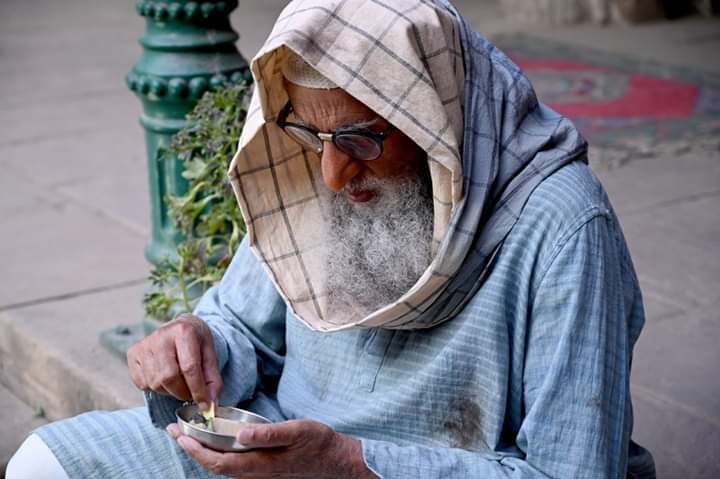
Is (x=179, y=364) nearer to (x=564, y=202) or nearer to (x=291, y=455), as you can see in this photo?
(x=291, y=455)

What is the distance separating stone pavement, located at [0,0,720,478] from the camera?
141 inches

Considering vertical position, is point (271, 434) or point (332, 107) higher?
point (332, 107)

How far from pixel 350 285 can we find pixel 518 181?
40 centimetres

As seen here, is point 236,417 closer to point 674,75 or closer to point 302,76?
point 302,76

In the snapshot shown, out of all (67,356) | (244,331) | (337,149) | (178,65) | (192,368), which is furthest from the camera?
(67,356)

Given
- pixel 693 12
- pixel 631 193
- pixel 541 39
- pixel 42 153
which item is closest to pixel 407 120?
pixel 631 193

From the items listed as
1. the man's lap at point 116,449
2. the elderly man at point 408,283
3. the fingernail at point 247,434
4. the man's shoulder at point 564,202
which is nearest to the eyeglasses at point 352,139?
the elderly man at point 408,283

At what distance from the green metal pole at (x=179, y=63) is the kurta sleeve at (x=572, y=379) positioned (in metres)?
1.68

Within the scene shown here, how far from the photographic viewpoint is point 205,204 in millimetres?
3498

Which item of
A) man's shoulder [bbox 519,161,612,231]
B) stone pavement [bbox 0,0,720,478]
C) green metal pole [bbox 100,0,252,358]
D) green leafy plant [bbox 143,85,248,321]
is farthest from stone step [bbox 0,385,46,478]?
man's shoulder [bbox 519,161,612,231]

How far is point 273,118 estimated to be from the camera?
2.34 meters

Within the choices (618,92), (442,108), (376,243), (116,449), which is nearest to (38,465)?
(116,449)

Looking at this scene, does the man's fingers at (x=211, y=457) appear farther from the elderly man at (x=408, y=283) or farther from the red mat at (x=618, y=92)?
the red mat at (x=618, y=92)

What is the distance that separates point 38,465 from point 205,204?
1.27 metres
